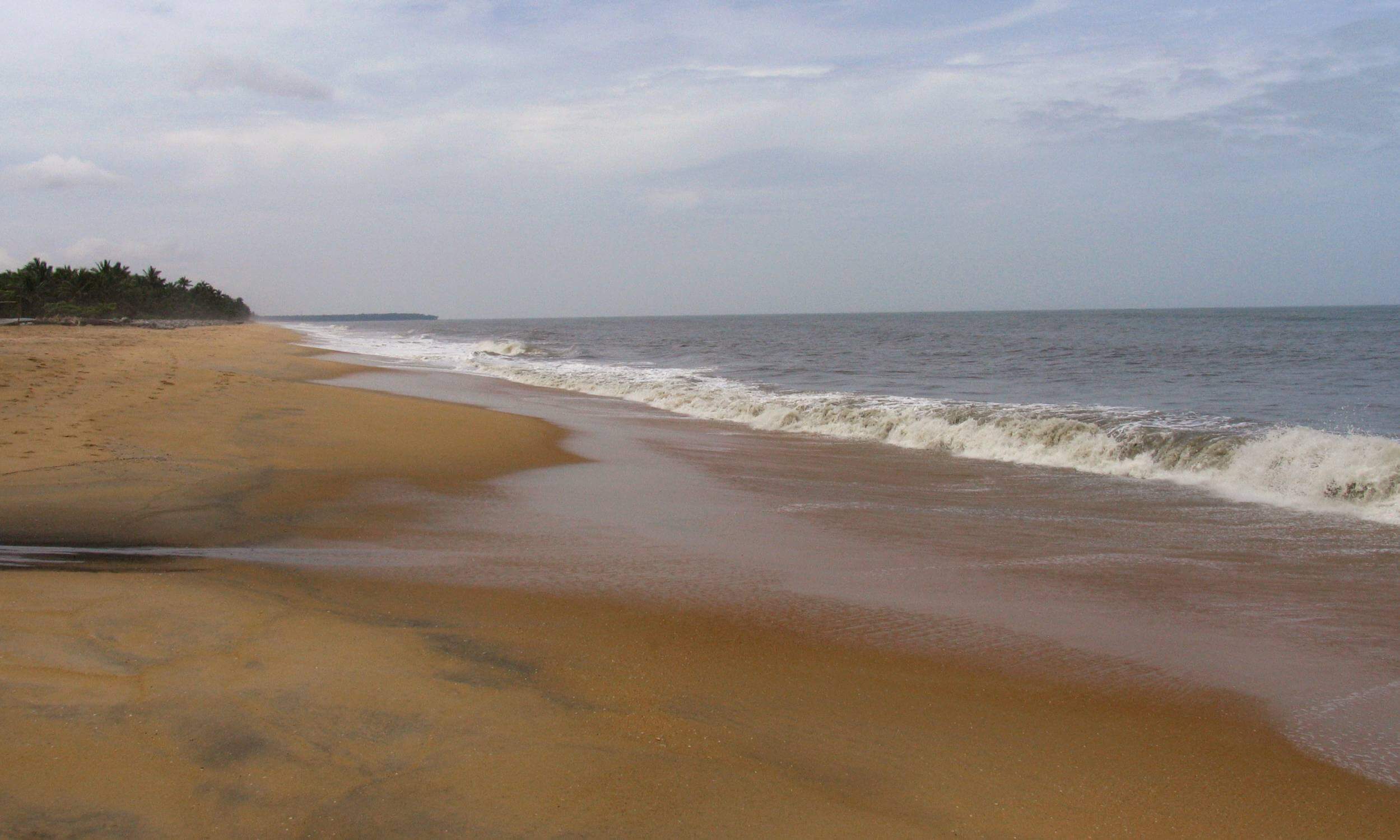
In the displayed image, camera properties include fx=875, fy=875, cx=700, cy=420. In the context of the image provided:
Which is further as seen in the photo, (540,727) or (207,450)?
(207,450)

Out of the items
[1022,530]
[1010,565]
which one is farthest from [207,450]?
[1022,530]

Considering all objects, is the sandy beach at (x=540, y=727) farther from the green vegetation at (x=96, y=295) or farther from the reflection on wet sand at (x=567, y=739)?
the green vegetation at (x=96, y=295)

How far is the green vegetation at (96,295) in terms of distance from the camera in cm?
5869

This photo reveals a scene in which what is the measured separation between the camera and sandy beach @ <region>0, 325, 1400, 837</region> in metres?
3.17

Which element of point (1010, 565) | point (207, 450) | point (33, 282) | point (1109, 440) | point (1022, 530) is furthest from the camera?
point (33, 282)

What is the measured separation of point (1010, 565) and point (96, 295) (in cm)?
8034

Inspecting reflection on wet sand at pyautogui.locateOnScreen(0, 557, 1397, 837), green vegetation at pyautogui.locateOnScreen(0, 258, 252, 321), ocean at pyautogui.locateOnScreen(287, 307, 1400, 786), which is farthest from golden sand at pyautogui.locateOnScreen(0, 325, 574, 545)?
green vegetation at pyautogui.locateOnScreen(0, 258, 252, 321)

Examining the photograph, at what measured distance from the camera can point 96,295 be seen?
226 ft

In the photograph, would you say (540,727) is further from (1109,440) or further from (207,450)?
(1109,440)

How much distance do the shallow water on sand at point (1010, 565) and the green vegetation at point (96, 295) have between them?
2268 inches

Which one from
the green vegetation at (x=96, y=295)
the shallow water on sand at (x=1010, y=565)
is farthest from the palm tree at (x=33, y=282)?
the shallow water on sand at (x=1010, y=565)

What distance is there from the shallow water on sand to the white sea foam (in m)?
0.89

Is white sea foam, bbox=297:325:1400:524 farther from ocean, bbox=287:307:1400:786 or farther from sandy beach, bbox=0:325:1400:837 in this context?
sandy beach, bbox=0:325:1400:837

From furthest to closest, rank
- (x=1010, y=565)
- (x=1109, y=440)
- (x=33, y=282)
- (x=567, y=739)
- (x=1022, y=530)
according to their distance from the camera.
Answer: (x=33, y=282) < (x=1109, y=440) < (x=1022, y=530) < (x=1010, y=565) < (x=567, y=739)
